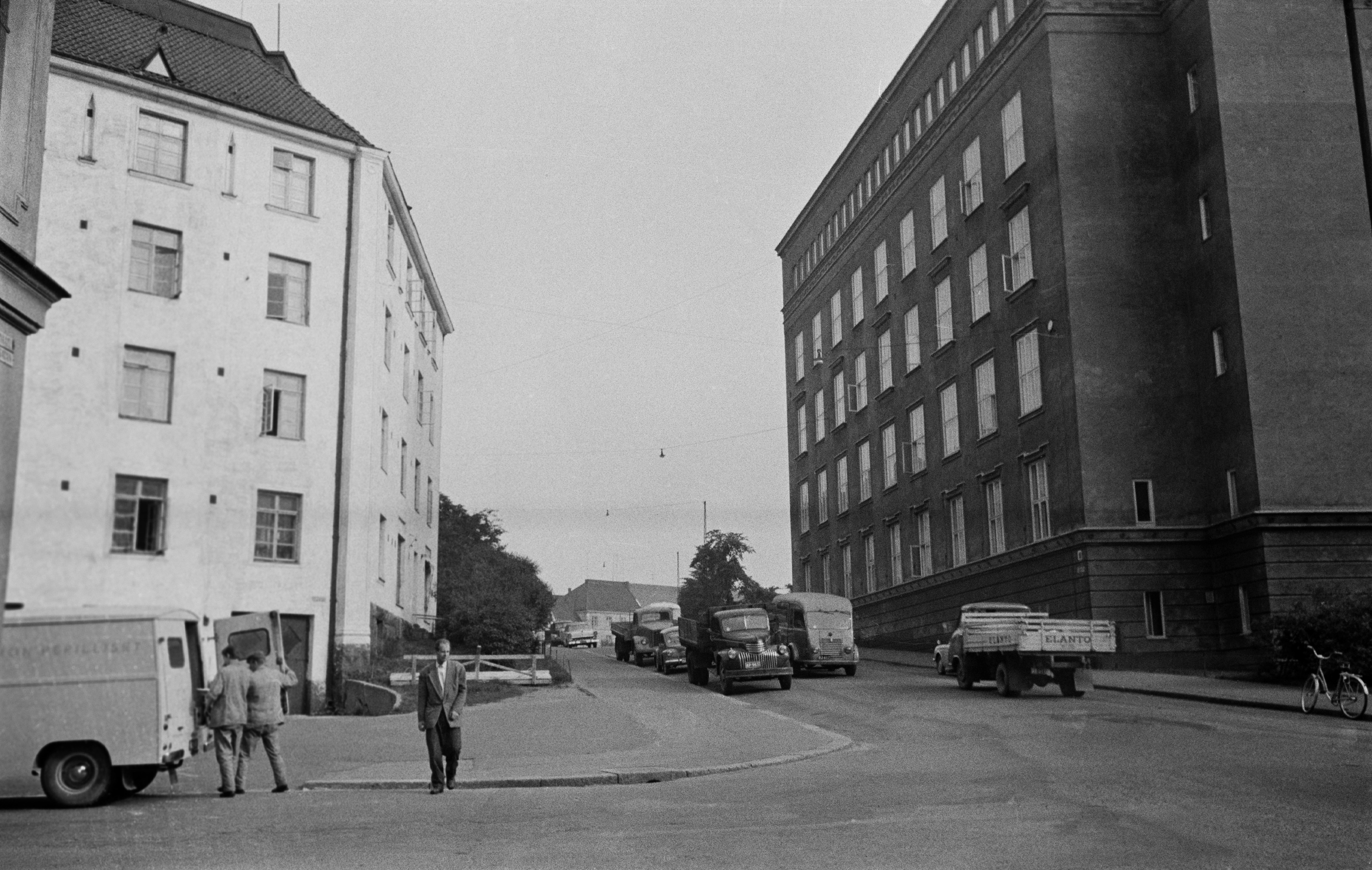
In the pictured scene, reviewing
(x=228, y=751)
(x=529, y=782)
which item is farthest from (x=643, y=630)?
(x=228, y=751)

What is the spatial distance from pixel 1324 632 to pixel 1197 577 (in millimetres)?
8200

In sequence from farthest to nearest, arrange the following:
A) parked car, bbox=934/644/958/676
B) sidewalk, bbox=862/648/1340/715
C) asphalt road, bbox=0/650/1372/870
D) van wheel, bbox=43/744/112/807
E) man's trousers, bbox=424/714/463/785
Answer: parked car, bbox=934/644/958/676, sidewalk, bbox=862/648/1340/715, man's trousers, bbox=424/714/463/785, van wheel, bbox=43/744/112/807, asphalt road, bbox=0/650/1372/870

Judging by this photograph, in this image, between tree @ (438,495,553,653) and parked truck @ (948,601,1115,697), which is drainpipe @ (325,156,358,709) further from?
parked truck @ (948,601,1115,697)

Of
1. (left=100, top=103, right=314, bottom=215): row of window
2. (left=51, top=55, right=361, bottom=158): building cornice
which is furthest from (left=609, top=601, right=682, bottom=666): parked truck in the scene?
(left=51, top=55, right=361, bottom=158): building cornice

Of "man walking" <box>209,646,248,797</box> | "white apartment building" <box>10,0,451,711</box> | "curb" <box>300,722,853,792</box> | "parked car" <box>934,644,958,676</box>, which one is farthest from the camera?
"parked car" <box>934,644,958,676</box>

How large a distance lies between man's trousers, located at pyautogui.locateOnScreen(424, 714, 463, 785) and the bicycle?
15687 mm

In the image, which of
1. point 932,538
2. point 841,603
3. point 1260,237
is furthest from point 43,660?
point 932,538

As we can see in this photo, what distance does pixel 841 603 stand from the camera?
3981 cm

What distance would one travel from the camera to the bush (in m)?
30.0

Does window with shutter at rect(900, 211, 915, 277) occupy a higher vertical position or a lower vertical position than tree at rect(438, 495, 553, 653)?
higher

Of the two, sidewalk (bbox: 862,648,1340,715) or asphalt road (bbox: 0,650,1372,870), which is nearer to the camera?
asphalt road (bbox: 0,650,1372,870)

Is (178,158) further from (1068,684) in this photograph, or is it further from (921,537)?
(921,537)

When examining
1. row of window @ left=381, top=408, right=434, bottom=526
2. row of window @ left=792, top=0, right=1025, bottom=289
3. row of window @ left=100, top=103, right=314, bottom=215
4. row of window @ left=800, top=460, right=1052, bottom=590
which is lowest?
row of window @ left=800, top=460, right=1052, bottom=590

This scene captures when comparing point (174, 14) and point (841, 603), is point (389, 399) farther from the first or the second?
point (841, 603)
